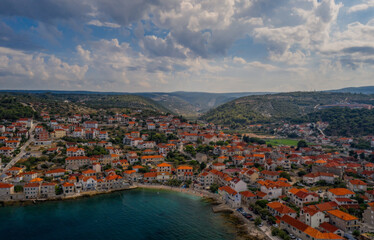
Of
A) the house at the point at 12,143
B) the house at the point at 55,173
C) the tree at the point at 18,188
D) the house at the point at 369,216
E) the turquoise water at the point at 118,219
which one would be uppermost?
the house at the point at 12,143

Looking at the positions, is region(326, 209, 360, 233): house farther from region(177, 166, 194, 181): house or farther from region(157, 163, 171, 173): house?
region(157, 163, 171, 173): house

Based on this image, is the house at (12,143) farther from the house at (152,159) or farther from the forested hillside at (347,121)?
the forested hillside at (347,121)

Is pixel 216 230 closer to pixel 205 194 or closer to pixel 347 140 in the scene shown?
pixel 205 194

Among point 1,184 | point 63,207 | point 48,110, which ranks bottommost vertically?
point 63,207

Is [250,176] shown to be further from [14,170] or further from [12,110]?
[12,110]

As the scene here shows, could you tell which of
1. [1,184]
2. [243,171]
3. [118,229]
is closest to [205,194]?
[243,171]

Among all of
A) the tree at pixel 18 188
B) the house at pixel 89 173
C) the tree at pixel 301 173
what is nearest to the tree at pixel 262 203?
the tree at pixel 301 173

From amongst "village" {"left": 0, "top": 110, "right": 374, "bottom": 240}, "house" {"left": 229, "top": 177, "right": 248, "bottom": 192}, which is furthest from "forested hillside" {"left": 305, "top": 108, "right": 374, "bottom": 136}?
"house" {"left": 229, "top": 177, "right": 248, "bottom": 192}
